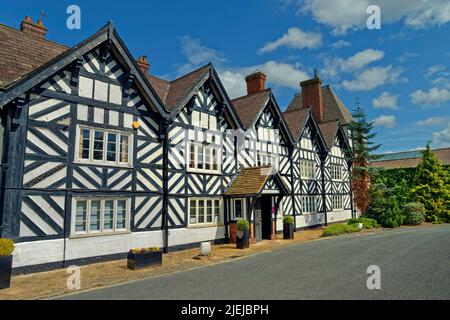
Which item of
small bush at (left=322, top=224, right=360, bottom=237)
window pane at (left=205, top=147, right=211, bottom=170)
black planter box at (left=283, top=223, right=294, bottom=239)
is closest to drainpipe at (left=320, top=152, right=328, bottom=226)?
small bush at (left=322, top=224, right=360, bottom=237)

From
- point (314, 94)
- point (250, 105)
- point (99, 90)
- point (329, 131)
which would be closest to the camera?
point (99, 90)

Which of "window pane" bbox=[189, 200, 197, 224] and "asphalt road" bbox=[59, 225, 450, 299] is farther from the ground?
"window pane" bbox=[189, 200, 197, 224]

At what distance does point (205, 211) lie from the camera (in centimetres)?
1569

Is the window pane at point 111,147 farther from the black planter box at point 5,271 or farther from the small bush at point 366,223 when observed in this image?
the small bush at point 366,223

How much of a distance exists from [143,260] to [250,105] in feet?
43.2

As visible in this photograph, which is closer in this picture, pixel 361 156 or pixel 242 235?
pixel 242 235

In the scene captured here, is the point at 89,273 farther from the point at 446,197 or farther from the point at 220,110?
the point at 446,197

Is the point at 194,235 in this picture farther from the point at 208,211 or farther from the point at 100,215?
the point at 100,215

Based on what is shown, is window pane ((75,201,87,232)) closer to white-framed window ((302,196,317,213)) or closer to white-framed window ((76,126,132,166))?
white-framed window ((76,126,132,166))

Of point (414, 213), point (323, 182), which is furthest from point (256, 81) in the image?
point (414, 213)

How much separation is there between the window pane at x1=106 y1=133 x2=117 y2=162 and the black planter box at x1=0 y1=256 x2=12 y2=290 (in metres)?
5.06

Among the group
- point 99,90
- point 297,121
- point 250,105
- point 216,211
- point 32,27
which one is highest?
point 32,27

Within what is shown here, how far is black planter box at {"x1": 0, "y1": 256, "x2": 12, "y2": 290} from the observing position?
27.1 ft

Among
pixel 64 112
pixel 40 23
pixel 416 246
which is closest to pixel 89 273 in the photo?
pixel 64 112
